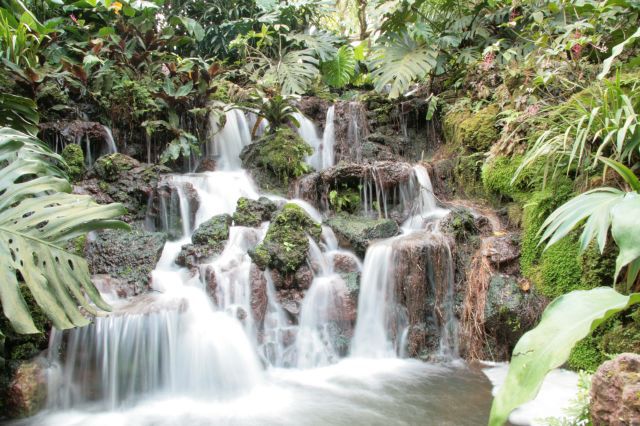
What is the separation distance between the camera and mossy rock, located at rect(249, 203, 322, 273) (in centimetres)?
499

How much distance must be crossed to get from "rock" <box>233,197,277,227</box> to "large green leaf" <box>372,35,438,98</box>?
9.49 feet

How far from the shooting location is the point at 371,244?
211 inches

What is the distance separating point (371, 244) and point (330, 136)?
3.34 meters

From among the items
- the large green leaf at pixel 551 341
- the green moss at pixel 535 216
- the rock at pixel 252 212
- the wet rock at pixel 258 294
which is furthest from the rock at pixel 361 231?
the large green leaf at pixel 551 341

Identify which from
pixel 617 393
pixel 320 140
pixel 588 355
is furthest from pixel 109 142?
pixel 617 393

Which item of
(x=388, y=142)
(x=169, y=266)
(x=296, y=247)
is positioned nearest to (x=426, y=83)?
(x=388, y=142)

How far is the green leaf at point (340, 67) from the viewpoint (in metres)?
9.65

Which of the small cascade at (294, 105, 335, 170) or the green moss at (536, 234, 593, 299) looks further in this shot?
the small cascade at (294, 105, 335, 170)

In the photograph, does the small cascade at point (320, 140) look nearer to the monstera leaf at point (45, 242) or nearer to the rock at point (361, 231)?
the rock at point (361, 231)

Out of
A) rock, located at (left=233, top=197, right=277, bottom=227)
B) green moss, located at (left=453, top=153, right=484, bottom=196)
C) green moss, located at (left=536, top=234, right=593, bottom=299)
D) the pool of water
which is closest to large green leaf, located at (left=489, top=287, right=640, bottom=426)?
the pool of water

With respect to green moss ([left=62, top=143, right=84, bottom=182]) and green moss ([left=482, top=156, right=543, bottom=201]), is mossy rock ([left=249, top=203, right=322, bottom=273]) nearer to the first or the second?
green moss ([left=482, top=156, right=543, bottom=201])

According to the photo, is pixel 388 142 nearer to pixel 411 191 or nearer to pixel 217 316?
pixel 411 191

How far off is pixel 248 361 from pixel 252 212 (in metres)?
2.21

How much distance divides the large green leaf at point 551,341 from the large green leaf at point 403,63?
639 cm
